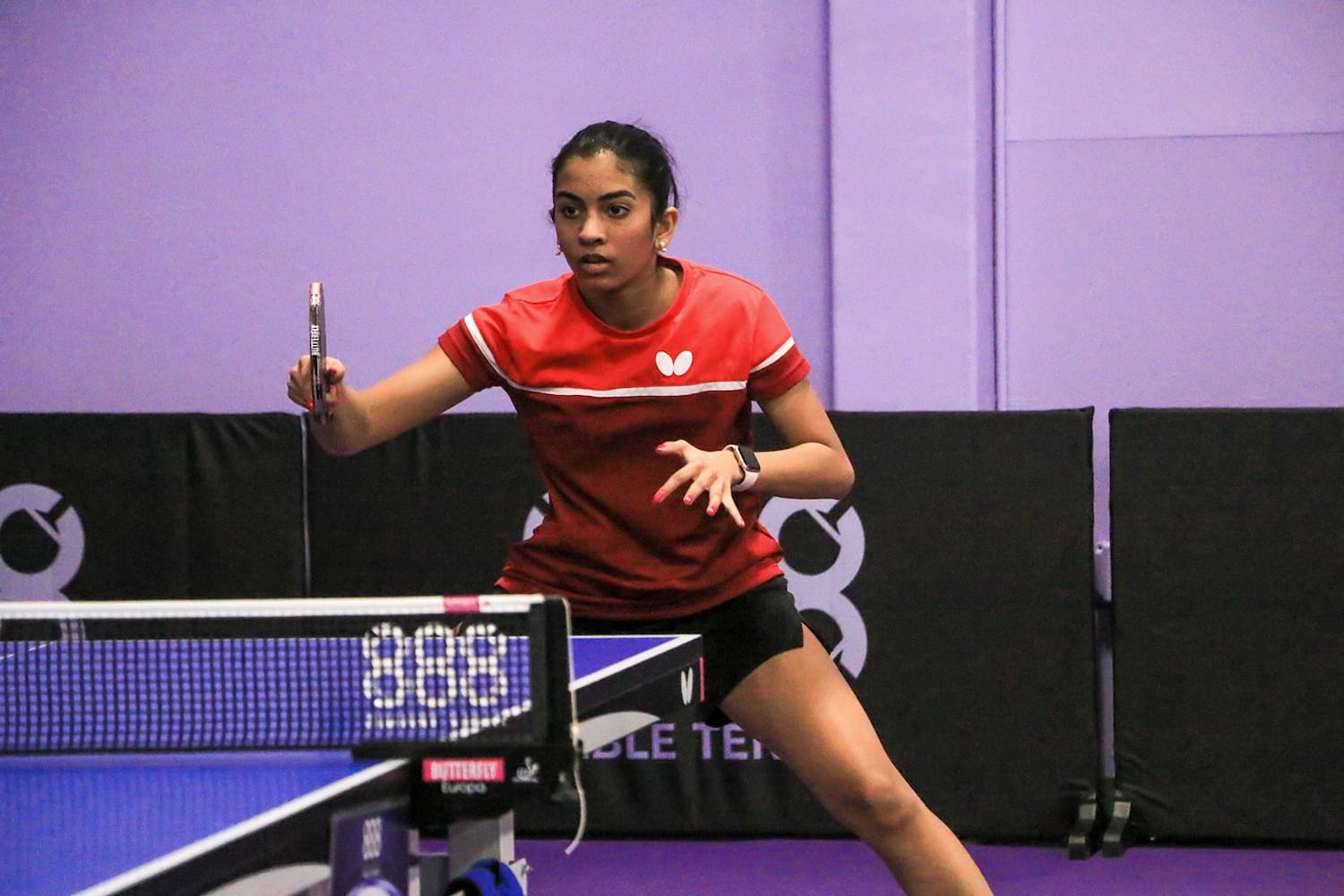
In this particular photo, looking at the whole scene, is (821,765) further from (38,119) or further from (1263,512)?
(38,119)

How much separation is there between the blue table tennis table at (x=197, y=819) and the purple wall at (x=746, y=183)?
372 centimetres

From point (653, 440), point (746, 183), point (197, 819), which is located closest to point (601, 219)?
point (653, 440)

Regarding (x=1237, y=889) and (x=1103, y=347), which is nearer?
(x=1237, y=889)

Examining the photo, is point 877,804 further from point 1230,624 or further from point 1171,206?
point 1171,206

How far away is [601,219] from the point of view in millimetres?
2811

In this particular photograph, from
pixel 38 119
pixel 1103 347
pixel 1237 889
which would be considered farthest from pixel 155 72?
pixel 1237 889

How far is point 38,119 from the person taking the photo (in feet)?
19.6

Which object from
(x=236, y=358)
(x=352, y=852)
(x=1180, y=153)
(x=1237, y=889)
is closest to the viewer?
(x=352, y=852)

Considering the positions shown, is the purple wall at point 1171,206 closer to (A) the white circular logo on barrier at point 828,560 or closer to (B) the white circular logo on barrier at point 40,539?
(A) the white circular logo on barrier at point 828,560

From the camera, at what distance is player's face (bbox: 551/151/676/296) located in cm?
280

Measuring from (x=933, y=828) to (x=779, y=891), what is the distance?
5.13ft

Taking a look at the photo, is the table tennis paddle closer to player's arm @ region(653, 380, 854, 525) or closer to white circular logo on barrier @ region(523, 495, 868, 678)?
player's arm @ region(653, 380, 854, 525)

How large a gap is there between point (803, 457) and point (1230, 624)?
7.54 feet

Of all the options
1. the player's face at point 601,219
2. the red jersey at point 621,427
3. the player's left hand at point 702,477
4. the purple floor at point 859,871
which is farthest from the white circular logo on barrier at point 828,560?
the player's left hand at point 702,477
